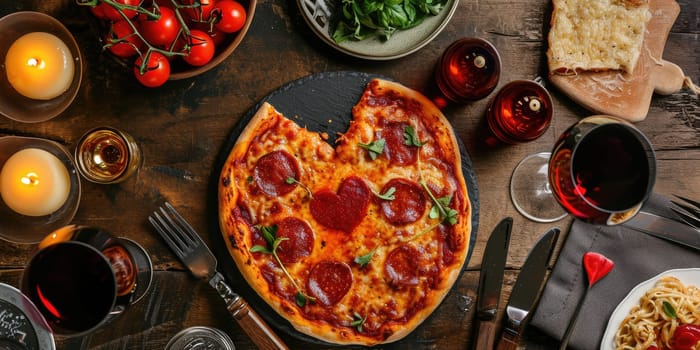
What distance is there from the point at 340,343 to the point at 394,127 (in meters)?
0.97

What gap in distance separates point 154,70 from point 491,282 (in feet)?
5.63

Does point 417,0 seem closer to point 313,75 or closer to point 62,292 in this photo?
point 313,75

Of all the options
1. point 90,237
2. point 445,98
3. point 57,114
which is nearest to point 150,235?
point 90,237

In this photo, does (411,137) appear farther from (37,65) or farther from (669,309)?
(37,65)

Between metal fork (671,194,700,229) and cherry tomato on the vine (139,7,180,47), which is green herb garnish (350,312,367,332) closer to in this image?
cherry tomato on the vine (139,7,180,47)

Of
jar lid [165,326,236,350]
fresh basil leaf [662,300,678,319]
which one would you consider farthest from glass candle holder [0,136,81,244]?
fresh basil leaf [662,300,678,319]

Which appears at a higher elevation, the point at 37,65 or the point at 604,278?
the point at 37,65

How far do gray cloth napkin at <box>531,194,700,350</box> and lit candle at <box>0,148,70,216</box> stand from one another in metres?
2.15

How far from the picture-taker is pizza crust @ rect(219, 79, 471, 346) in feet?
8.32

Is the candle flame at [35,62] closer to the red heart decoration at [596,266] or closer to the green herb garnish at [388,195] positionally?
the green herb garnish at [388,195]

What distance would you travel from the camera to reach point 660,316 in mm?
2627

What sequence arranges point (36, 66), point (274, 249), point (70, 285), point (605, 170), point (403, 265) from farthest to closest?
1. point (403, 265)
2. point (274, 249)
3. point (36, 66)
4. point (605, 170)
5. point (70, 285)

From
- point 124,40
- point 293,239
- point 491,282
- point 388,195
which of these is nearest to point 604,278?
point 491,282

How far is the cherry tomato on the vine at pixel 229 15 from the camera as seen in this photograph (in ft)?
7.86
